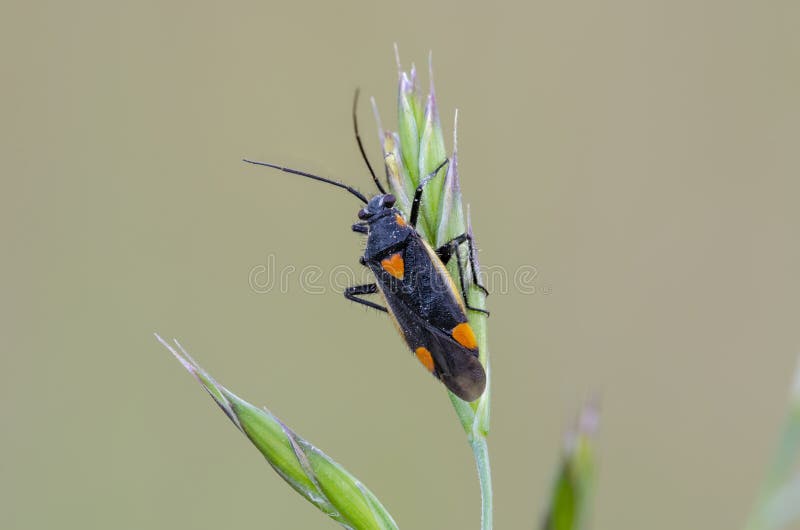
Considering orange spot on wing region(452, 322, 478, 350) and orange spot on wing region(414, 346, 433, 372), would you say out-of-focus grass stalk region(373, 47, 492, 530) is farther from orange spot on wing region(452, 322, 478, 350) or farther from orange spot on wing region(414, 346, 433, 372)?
orange spot on wing region(414, 346, 433, 372)

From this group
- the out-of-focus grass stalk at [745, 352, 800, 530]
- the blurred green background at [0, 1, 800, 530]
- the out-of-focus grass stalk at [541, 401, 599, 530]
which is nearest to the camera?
the out-of-focus grass stalk at [541, 401, 599, 530]

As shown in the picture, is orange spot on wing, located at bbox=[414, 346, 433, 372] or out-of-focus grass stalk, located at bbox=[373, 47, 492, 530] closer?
out-of-focus grass stalk, located at bbox=[373, 47, 492, 530]

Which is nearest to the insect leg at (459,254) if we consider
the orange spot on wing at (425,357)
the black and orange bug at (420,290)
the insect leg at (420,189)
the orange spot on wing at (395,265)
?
the black and orange bug at (420,290)

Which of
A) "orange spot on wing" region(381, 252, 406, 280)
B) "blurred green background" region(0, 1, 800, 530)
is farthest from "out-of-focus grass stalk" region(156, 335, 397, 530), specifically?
"blurred green background" region(0, 1, 800, 530)

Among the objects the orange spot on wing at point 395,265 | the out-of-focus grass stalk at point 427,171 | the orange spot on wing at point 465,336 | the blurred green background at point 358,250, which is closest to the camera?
the out-of-focus grass stalk at point 427,171

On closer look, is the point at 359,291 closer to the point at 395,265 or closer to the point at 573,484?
the point at 395,265

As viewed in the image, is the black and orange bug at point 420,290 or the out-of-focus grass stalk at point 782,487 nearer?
the out-of-focus grass stalk at point 782,487

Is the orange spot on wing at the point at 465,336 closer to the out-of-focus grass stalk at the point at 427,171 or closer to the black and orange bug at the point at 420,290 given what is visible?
the black and orange bug at the point at 420,290

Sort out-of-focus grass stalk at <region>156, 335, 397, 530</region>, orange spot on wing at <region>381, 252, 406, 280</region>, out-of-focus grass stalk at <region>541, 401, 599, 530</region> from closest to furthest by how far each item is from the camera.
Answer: out-of-focus grass stalk at <region>541, 401, 599, 530</region> → out-of-focus grass stalk at <region>156, 335, 397, 530</region> → orange spot on wing at <region>381, 252, 406, 280</region>
